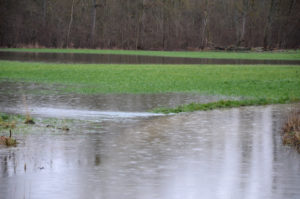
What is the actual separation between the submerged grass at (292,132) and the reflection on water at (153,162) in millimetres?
240

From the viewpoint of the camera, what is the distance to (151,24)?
78.3 metres

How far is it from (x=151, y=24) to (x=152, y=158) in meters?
67.8

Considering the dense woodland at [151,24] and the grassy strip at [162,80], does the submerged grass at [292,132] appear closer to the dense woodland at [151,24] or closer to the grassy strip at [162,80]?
the grassy strip at [162,80]

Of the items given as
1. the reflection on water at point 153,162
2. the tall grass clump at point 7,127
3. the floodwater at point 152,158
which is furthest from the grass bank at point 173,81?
the tall grass clump at point 7,127

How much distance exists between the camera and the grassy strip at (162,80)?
968 inches

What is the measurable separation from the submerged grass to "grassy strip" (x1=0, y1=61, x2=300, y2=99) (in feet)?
27.5

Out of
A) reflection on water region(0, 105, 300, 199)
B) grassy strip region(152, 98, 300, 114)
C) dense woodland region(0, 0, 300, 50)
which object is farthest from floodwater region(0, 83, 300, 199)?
dense woodland region(0, 0, 300, 50)

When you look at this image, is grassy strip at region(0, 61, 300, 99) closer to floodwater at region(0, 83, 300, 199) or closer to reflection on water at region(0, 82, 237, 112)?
reflection on water at region(0, 82, 237, 112)

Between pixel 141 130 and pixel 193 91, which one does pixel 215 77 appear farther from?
pixel 141 130

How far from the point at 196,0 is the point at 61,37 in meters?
20.1

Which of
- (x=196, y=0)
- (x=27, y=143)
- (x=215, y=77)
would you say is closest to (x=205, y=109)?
(x=27, y=143)

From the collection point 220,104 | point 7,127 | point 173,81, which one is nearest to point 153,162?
point 7,127

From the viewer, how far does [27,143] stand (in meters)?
12.7

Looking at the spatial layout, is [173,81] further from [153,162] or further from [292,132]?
[153,162]
